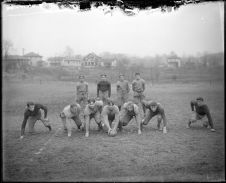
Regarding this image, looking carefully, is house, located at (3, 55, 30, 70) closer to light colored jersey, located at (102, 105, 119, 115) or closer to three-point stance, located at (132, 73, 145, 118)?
light colored jersey, located at (102, 105, 119, 115)

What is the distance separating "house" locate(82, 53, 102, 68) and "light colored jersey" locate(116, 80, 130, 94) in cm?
174

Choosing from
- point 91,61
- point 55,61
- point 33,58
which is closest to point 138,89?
point 91,61

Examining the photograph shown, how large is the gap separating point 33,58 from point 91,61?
0.95 meters

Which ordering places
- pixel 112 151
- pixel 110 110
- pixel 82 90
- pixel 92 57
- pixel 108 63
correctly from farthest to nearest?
1. pixel 82 90
2. pixel 110 110
3. pixel 108 63
4. pixel 92 57
5. pixel 112 151

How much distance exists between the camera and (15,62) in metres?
3.93

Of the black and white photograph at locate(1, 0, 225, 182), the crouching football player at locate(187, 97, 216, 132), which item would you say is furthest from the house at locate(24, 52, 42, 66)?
the crouching football player at locate(187, 97, 216, 132)

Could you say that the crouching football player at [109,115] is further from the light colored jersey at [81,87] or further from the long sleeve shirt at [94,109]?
the light colored jersey at [81,87]

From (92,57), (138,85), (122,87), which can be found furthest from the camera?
(122,87)

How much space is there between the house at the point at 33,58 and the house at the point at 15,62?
2.7 inches

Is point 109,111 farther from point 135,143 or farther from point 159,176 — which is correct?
point 159,176

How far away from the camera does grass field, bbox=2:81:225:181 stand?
138 inches

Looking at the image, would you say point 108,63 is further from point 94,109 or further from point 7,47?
point 7,47

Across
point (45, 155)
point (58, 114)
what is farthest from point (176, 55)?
point (58, 114)

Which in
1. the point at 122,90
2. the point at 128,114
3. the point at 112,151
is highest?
the point at 122,90
